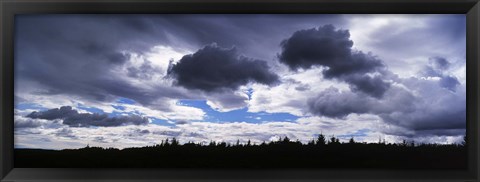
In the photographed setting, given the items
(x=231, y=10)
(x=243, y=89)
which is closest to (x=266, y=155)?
(x=243, y=89)

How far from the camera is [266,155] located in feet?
7.07

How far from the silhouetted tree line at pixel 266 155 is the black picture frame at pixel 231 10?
0.12ft

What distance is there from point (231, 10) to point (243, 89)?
0.37 metres

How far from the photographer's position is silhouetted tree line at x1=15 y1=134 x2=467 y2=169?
7.02 feet

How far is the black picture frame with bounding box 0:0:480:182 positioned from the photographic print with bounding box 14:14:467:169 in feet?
0.13

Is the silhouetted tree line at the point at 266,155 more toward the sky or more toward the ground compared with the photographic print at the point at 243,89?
more toward the ground

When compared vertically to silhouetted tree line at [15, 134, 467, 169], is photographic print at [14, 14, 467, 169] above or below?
above

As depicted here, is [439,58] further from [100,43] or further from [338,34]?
[100,43]

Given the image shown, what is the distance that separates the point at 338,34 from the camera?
2.16 m

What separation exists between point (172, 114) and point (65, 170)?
55 cm

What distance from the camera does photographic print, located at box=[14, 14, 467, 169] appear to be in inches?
84.7

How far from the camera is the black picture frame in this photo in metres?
2.10

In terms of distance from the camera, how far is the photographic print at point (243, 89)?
215cm

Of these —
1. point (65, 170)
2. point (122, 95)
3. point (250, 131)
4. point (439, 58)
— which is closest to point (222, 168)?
point (250, 131)
